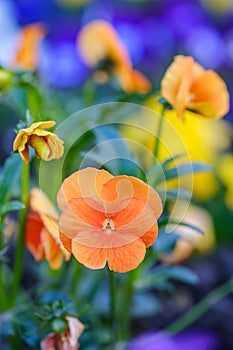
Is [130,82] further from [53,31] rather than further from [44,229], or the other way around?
[53,31]

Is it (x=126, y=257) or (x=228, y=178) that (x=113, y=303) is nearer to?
(x=126, y=257)

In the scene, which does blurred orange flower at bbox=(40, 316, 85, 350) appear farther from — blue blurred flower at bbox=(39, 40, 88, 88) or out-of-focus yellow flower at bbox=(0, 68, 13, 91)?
blue blurred flower at bbox=(39, 40, 88, 88)

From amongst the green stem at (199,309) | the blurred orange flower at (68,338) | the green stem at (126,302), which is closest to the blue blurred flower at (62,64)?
the green stem at (199,309)

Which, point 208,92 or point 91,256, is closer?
point 91,256

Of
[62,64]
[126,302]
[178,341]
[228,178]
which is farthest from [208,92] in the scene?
[62,64]

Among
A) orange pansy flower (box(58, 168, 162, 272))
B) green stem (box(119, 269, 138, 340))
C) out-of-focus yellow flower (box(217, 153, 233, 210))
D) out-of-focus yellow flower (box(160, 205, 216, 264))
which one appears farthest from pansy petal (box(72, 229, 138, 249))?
out-of-focus yellow flower (box(217, 153, 233, 210))

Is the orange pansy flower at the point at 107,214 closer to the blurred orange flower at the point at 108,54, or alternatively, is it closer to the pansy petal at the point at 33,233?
the pansy petal at the point at 33,233

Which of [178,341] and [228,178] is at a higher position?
[228,178]
